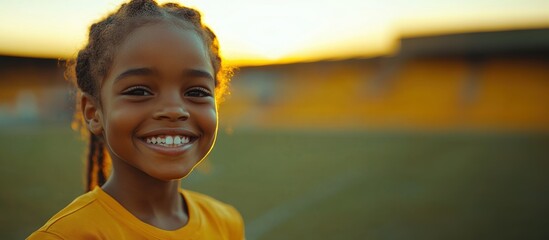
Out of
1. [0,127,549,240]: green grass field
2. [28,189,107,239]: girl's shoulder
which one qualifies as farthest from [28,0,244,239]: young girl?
[0,127,549,240]: green grass field

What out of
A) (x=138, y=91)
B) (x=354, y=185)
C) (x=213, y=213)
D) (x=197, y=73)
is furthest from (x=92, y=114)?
(x=354, y=185)

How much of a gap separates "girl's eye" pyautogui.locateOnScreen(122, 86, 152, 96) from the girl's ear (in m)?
0.17

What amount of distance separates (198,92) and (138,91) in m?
0.17

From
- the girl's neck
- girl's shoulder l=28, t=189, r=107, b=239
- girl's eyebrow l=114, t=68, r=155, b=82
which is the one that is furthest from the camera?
the girl's neck

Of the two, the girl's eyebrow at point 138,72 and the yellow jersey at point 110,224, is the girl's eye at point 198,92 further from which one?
the yellow jersey at point 110,224

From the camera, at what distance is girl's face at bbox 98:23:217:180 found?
59.7 inches

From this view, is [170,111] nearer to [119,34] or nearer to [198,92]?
[198,92]

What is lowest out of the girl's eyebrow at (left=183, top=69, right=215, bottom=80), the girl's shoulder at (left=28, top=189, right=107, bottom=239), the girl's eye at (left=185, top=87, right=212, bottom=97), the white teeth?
the girl's shoulder at (left=28, top=189, right=107, bottom=239)

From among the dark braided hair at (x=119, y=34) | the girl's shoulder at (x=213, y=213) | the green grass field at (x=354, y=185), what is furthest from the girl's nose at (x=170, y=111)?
the green grass field at (x=354, y=185)

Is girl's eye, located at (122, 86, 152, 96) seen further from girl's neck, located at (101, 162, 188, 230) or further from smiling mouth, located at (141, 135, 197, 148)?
girl's neck, located at (101, 162, 188, 230)

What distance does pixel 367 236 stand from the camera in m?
5.60

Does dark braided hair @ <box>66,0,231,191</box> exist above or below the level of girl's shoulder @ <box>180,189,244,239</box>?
above

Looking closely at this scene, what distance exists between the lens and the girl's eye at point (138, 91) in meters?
1.52

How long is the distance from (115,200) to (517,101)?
893 inches
